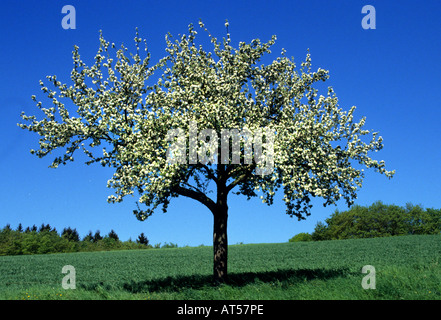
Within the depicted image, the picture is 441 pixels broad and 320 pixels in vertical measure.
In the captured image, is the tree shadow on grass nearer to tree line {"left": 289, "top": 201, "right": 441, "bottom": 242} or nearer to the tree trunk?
the tree trunk

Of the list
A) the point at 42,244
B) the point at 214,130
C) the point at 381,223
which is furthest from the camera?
the point at 381,223

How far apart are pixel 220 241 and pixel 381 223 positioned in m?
101

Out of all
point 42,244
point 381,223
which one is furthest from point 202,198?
point 381,223

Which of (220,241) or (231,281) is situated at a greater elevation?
(220,241)

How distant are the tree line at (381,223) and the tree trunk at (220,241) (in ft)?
319

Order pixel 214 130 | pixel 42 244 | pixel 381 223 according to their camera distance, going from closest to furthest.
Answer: pixel 214 130, pixel 42 244, pixel 381 223

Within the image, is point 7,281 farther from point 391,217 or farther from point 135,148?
point 391,217

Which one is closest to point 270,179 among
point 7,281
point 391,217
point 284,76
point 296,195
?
point 296,195

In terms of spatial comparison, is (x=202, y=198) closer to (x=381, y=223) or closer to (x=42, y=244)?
(x=42, y=244)

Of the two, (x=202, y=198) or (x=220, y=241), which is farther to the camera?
(x=202, y=198)

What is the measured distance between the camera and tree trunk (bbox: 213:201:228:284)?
813 inches

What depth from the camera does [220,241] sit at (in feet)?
67.7

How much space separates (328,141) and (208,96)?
653 centimetres

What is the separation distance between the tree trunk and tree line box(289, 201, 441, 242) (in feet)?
319
